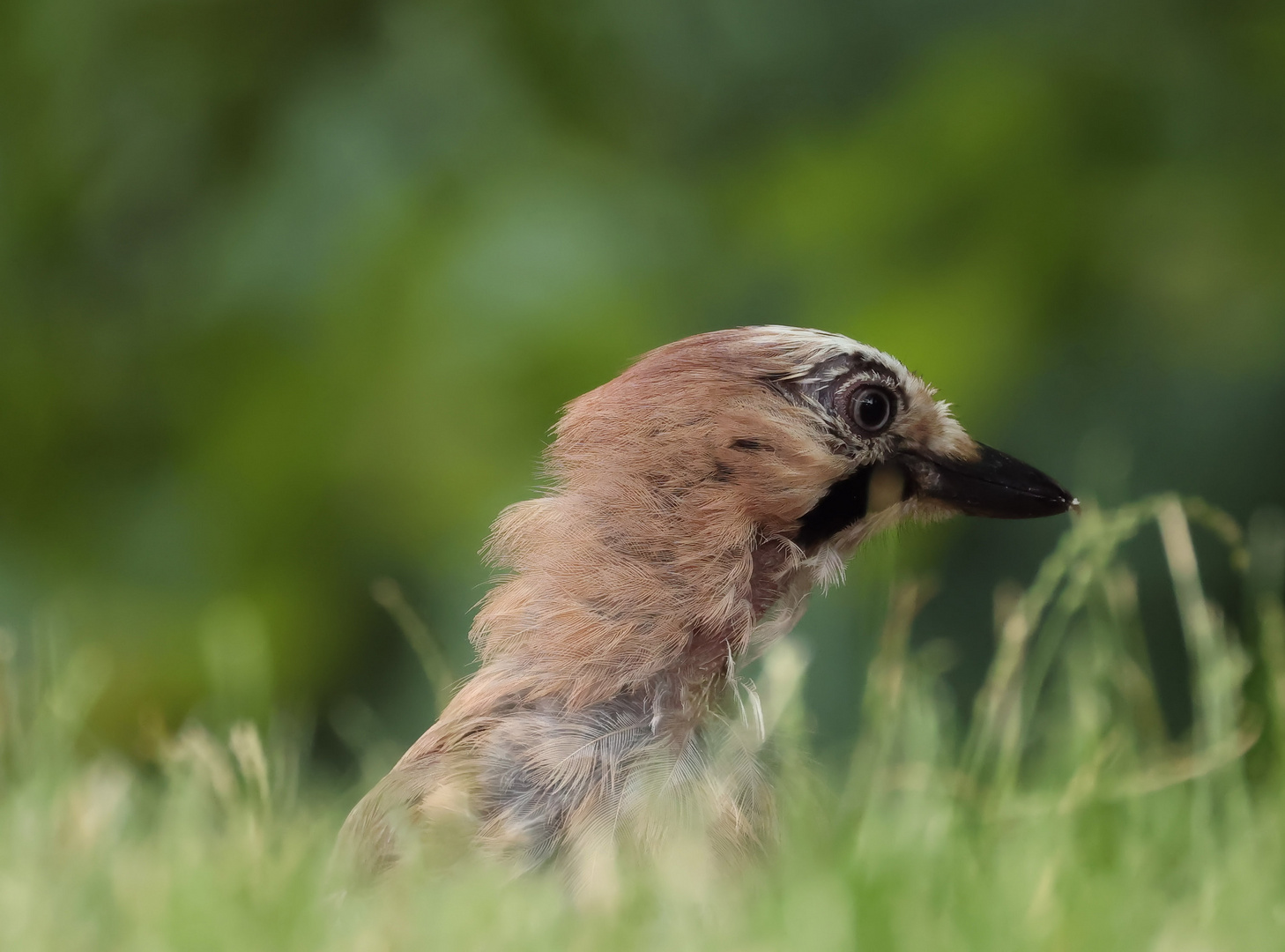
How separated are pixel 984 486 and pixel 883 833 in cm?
93

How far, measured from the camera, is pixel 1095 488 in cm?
369

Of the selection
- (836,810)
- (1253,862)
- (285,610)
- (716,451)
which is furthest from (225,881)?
(285,610)

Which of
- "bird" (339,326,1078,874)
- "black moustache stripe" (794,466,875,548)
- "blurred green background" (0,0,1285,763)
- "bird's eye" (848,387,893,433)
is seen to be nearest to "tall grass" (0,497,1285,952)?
"bird" (339,326,1078,874)

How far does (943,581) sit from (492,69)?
1835mm

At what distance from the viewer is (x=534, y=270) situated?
3.97 m

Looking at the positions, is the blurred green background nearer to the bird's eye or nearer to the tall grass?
the tall grass

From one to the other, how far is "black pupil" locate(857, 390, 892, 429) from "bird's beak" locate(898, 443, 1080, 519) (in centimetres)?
11

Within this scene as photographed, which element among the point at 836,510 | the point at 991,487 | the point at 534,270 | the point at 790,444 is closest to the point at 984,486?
the point at 991,487

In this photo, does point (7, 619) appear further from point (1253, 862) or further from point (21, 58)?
point (1253, 862)

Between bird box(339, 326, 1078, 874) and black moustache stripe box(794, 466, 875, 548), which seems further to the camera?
black moustache stripe box(794, 466, 875, 548)

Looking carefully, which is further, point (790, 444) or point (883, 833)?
point (790, 444)

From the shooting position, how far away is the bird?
231cm

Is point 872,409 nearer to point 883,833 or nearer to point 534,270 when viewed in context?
point 883,833

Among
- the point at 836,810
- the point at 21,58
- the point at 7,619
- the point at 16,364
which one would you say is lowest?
the point at 836,810
